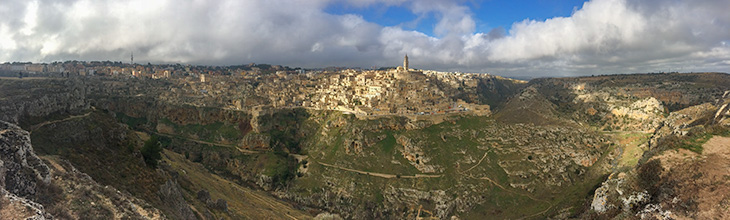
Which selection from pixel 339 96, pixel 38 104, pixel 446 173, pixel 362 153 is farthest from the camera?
pixel 339 96

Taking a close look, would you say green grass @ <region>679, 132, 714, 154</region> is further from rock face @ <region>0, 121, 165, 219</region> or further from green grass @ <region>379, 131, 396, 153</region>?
green grass @ <region>379, 131, 396, 153</region>

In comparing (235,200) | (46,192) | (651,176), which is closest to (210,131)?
(235,200)

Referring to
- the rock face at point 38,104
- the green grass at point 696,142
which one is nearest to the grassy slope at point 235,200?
the rock face at point 38,104

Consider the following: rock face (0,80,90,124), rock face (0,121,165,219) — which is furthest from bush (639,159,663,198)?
rock face (0,80,90,124)

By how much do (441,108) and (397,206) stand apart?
31.8 meters

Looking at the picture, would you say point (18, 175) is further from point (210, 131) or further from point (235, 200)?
point (210, 131)

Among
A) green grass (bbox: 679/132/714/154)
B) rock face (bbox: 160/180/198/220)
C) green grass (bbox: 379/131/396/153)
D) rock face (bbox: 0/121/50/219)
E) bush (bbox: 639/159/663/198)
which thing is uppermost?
rock face (bbox: 0/121/50/219)

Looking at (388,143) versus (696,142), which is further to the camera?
(388,143)

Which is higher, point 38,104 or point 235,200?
point 38,104

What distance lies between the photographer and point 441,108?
78188mm

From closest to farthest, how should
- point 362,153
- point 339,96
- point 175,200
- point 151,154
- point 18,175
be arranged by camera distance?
point 18,175 < point 175,200 < point 151,154 < point 362,153 < point 339,96

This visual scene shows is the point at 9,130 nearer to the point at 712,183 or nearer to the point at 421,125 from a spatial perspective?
the point at 712,183

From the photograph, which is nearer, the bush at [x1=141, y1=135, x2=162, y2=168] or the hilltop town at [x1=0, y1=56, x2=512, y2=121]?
the bush at [x1=141, y1=135, x2=162, y2=168]

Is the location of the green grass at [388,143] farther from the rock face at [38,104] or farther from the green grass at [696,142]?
the rock face at [38,104]
